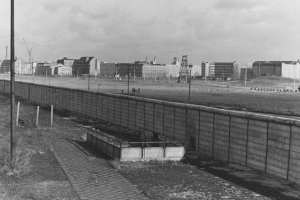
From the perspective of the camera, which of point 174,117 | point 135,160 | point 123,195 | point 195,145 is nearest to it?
point 123,195

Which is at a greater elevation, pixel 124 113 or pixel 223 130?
pixel 223 130

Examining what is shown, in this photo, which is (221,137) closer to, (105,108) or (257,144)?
(257,144)

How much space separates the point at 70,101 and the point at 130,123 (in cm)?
1730

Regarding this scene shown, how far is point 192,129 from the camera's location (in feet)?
85.6

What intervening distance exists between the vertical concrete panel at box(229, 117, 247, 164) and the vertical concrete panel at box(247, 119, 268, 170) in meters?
0.44

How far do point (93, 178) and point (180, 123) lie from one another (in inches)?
441

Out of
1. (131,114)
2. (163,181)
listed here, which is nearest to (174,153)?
(163,181)

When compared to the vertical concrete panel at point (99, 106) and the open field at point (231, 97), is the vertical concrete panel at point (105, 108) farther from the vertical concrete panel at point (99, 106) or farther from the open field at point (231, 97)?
the open field at point (231, 97)

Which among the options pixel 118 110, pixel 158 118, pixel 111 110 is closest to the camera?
pixel 158 118

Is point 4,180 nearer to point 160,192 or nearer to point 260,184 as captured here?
point 160,192

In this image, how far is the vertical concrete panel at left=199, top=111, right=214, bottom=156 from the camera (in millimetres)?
24267

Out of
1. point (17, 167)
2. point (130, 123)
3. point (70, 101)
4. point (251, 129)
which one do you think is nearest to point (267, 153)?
point (251, 129)

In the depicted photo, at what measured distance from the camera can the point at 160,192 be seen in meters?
16.0

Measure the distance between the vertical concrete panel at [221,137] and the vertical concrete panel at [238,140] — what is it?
19.4 inches
